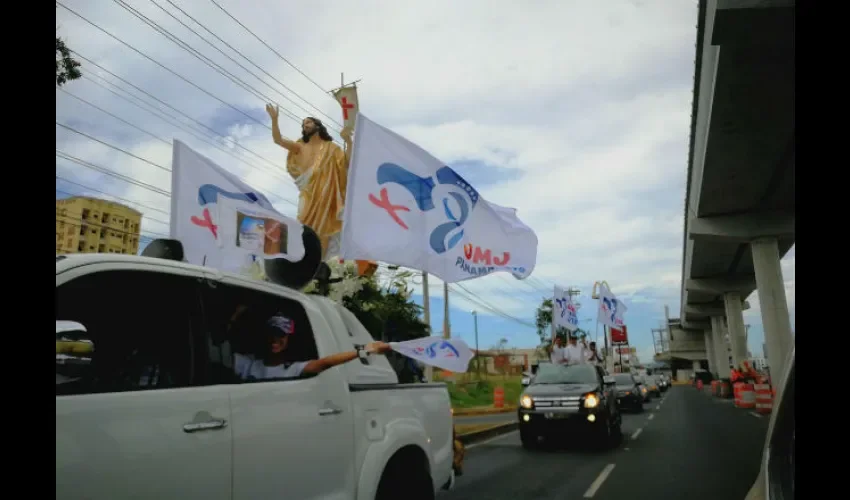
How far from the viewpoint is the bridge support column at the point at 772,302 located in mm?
26531

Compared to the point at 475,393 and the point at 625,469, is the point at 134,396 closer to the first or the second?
the point at 625,469

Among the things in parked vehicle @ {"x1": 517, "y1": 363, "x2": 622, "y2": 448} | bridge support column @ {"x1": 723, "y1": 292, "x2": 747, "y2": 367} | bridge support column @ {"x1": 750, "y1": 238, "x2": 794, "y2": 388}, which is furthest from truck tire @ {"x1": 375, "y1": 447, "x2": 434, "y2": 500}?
bridge support column @ {"x1": 723, "y1": 292, "x2": 747, "y2": 367}

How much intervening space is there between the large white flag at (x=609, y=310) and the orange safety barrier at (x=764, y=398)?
27.4 ft

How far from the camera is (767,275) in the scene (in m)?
27.2

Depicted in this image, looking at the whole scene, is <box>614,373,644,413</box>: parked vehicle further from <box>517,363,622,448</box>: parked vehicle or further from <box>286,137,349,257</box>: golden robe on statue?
<box>286,137,349,257</box>: golden robe on statue

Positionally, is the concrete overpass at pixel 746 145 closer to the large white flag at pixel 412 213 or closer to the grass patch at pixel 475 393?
the large white flag at pixel 412 213

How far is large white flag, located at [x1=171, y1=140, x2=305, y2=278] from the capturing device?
4414 mm

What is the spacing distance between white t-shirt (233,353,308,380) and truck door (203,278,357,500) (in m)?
0.04

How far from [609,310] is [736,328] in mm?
16614

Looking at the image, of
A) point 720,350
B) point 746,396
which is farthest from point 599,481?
point 720,350

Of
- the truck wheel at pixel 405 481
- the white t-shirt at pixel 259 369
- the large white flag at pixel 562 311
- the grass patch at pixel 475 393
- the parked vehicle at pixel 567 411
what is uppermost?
the large white flag at pixel 562 311

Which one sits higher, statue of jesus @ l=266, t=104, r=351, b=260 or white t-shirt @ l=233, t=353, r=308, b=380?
statue of jesus @ l=266, t=104, r=351, b=260

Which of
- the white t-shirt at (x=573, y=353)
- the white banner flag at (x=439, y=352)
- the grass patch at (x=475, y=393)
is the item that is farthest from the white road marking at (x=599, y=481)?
the grass patch at (x=475, y=393)
